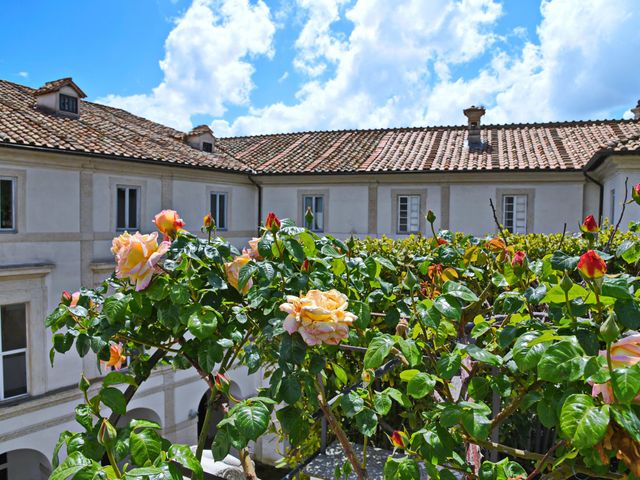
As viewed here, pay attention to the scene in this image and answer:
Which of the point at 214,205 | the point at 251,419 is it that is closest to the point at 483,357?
the point at 251,419

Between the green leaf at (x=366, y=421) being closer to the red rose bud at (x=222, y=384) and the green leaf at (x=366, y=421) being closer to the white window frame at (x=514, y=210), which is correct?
the red rose bud at (x=222, y=384)

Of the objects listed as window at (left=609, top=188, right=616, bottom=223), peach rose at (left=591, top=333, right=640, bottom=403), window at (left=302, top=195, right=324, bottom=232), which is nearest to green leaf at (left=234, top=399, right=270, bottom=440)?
peach rose at (left=591, top=333, right=640, bottom=403)

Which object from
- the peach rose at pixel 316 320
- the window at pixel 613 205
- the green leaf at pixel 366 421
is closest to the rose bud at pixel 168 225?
the peach rose at pixel 316 320

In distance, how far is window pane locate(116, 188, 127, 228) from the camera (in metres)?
13.2

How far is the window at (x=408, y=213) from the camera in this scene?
16141 mm

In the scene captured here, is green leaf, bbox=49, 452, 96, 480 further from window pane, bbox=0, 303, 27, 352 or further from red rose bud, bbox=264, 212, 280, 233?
window pane, bbox=0, 303, 27, 352

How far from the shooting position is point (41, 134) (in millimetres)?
11414

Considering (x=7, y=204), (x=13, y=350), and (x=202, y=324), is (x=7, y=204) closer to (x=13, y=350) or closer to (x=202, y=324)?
(x=13, y=350)

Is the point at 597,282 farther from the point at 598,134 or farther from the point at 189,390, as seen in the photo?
the point at 598,134

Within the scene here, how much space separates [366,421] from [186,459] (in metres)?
0.56

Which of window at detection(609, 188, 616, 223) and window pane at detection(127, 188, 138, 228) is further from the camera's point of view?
window pane at detection(127, 188, 138, 228)

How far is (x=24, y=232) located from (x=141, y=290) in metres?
10.7

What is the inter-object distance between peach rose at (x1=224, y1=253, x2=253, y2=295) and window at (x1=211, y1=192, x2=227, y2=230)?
48.0ft

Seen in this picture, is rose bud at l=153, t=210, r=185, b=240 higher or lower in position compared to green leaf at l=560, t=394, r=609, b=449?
higher
